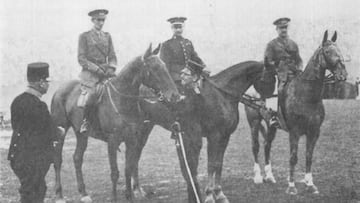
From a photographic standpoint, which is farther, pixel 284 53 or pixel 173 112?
pixel 284 53

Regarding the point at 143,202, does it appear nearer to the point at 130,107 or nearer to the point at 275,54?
the point at 130,107

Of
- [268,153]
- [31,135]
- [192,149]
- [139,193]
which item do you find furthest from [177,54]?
[31,135]

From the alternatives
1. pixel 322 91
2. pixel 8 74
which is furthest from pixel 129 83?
pixel 8 74

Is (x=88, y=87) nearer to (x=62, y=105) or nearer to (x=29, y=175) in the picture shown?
(x=62, y=105)

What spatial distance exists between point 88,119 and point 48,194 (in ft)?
5.79

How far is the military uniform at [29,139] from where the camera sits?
491cm

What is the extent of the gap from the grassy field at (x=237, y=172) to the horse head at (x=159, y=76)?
194cm

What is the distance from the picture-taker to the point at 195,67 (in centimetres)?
748

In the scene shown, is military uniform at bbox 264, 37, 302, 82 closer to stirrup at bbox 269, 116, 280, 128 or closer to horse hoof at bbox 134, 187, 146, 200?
stirrup at bbox 269, 116, 280, 128

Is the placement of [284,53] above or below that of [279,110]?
above

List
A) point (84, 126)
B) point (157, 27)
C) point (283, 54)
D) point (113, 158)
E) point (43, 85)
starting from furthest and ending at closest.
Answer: point (157, 27) < point (283, 54) < point (84, 126) < point (113, 158) < point (43, 85)

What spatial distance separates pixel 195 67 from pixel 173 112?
3.05 feet

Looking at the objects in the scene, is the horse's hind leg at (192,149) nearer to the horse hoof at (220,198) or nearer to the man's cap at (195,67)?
the horse hoof at (220,198)

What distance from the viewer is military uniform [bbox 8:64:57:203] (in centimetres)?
491
